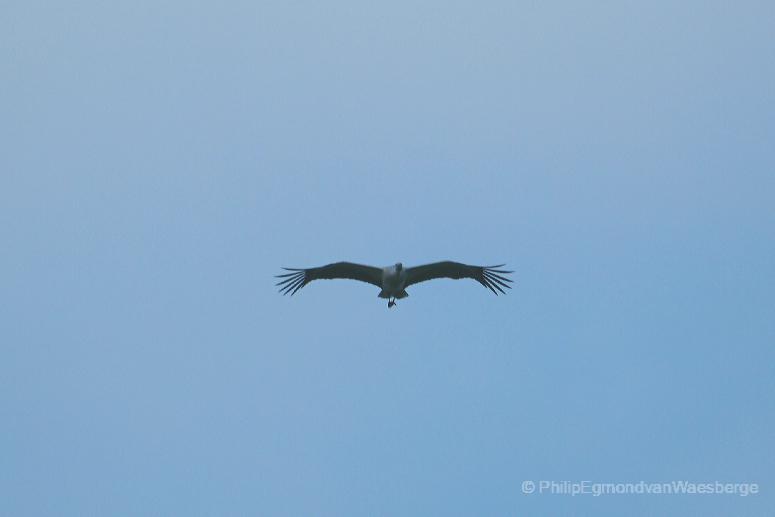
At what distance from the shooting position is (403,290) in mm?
39438

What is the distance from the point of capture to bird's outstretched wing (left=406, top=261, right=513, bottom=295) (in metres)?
39.8

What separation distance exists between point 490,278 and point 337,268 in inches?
222

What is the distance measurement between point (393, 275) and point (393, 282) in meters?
0.26

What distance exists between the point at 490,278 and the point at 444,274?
176 cm

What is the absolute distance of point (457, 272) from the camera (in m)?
40.4

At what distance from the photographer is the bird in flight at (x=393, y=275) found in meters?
39.4

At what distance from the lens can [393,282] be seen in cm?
3925

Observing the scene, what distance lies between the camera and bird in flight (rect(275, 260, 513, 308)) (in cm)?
3938

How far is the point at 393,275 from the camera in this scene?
39188 mm

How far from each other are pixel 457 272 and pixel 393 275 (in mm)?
2699

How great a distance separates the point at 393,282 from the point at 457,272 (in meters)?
2.69

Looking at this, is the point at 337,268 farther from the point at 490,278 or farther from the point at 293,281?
the point at 490,278

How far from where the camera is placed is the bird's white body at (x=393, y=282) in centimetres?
3919

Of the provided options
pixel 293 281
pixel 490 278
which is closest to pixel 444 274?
pixel 490 278
